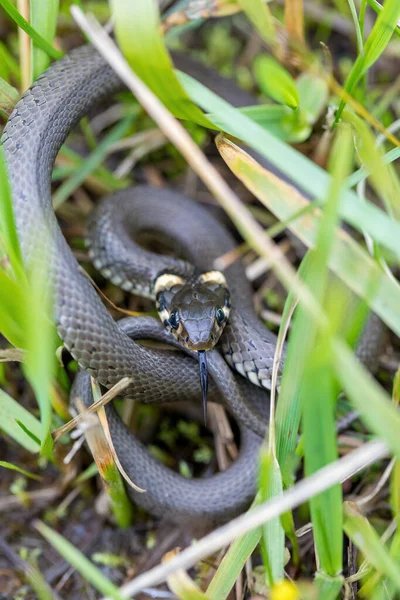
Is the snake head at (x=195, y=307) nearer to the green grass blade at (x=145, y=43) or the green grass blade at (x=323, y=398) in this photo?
the green grass blade at (x=323, y=398)

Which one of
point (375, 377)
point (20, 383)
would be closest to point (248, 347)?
point (375, 377)

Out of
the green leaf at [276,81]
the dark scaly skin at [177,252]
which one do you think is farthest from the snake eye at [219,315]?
the green leaf at [276,81]

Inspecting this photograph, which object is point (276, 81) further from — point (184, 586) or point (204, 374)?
point (184, 586)

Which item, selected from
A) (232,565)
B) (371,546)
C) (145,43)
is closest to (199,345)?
(232,565)

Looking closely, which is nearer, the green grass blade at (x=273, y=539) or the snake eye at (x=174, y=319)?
the green grass blade at (x=273, y=539)

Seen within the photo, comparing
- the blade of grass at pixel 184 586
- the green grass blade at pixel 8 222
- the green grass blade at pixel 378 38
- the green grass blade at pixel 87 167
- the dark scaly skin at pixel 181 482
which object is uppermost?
the green grass blade at pixel 8 222

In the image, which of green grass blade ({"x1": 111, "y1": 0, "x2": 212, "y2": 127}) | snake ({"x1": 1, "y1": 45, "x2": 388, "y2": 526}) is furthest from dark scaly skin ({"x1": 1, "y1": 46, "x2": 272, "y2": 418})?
green grass blade ({"x1": 111, "y1": 0, "x2": 212, "y2": 127})

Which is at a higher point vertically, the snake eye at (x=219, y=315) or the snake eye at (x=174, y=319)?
the snake eye at (x=174, y=319)

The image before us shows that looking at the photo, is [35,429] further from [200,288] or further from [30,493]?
[200,288]
